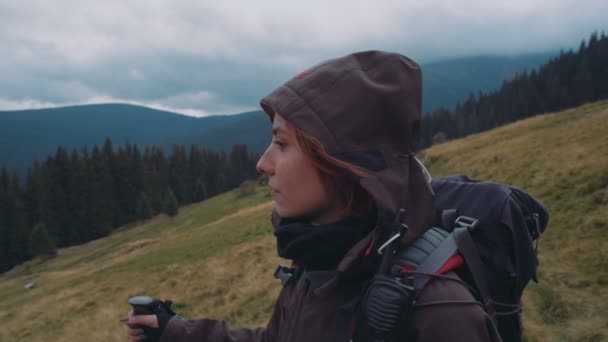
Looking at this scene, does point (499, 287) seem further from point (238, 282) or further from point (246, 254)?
point (246, 254)

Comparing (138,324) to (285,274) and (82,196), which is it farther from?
(82,196)

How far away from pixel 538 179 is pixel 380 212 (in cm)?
1407

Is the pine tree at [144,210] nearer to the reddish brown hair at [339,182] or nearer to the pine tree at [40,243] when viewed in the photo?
the pine tree at [40,243]

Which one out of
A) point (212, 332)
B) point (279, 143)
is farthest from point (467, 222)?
point (212, 332)

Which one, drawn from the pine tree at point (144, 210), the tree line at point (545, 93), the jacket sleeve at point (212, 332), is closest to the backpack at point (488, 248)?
the jacket sleeve at point (212, 332)

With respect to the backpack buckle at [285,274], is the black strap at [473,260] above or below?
above

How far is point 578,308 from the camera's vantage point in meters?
6.63

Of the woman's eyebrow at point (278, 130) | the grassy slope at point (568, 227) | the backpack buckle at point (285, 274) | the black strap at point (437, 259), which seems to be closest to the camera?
the black strap at point (437, 259)

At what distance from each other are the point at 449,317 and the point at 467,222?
56 centimetres

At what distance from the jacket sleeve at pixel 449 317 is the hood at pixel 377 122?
246 mm

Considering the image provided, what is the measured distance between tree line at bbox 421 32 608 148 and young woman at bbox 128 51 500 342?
6308 cm

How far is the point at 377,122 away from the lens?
5.39 ft

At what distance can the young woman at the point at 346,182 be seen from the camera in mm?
1609

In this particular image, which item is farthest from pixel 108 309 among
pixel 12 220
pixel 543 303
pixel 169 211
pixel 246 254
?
pixel 12 220
